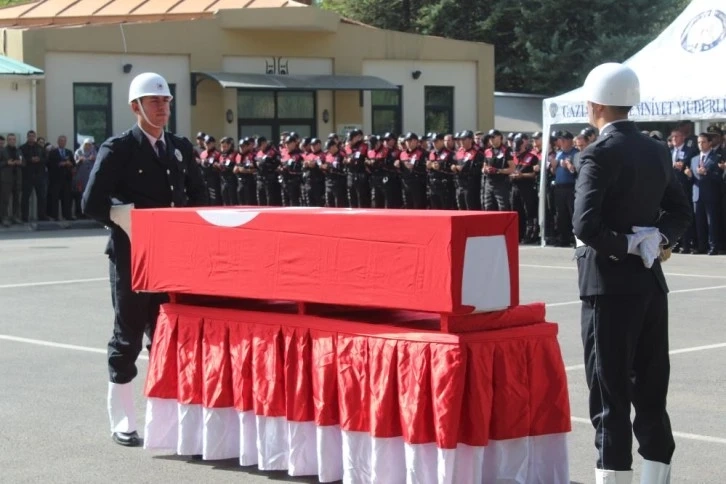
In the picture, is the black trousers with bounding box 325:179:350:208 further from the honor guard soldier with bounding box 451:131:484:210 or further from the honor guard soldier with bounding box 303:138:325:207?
the honor guard soldier with bounding box 451:131:484:210

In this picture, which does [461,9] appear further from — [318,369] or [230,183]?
[318,369]

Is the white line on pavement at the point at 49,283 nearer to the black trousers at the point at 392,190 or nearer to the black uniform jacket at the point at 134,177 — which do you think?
the black uniform jacket at the point at 134,177

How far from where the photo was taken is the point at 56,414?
28.3 ft

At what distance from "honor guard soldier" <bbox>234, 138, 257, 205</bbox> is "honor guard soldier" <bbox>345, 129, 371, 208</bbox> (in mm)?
3467

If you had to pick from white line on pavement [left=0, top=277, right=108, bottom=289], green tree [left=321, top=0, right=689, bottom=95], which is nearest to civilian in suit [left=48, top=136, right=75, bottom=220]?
white line on pavement [left=0, top=277, right=108, bottom=289]

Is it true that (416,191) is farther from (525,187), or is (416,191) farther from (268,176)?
(268,176)

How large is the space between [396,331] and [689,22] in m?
16.1

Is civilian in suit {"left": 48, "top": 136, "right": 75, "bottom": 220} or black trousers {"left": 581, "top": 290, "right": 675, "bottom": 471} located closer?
black trousers {"left": 581, "top": 290, "right": 675, "bottom": 471}

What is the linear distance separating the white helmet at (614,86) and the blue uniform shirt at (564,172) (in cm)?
1650

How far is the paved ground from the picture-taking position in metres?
7.15

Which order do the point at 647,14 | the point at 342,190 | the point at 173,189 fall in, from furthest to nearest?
the point at 647,14
the point at 342,190
the point at 173,189

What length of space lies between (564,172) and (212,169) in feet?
37.7

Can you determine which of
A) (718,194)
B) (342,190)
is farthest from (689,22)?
(342,190)

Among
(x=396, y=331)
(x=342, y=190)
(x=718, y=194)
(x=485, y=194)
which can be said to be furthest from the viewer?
(x=342, y=190)
